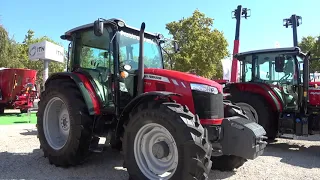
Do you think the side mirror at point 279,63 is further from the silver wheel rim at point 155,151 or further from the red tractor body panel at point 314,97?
the silver wheel rim at point 155,151

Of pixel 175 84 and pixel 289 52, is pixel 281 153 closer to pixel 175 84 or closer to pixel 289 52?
pixel 289 52

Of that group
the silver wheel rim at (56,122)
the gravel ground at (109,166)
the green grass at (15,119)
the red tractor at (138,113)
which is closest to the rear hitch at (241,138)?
the red tractor at (138,113)

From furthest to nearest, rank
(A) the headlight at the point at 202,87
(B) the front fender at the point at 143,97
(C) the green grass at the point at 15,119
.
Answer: (C) the green grass at the point at 15,119, (A) the headlight at the point at 202,87, (B) the front fender at the point at 143,97

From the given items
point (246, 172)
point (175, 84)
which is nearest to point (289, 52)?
point (246, 172)

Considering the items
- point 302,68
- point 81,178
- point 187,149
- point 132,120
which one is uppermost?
point 302,68

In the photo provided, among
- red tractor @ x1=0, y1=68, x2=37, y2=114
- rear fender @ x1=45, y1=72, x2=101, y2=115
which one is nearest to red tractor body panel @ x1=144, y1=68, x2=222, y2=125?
rear fender @ x1=45, y1=72, x2=101, y2=115

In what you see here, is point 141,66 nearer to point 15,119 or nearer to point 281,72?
point 281,72

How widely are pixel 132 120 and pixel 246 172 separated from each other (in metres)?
2.13

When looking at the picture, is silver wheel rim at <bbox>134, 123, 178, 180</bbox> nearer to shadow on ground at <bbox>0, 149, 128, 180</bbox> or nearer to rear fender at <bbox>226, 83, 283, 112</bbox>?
shadow on ground at <bbox>0, 149, 128, 180</bbox>

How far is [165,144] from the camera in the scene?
161 inches

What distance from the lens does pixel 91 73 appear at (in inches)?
212

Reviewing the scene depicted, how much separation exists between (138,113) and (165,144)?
1.76 ft

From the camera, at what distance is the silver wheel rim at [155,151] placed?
13.3 feet

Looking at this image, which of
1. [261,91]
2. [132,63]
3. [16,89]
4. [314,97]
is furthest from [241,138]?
[16,89]
